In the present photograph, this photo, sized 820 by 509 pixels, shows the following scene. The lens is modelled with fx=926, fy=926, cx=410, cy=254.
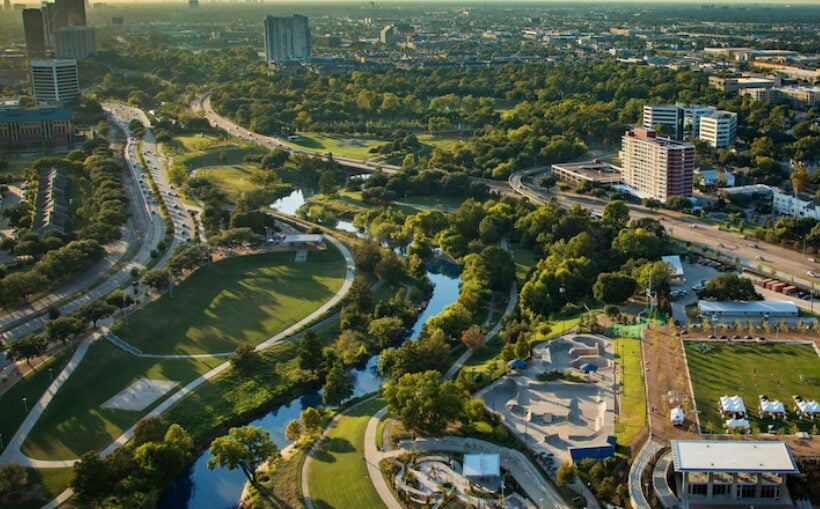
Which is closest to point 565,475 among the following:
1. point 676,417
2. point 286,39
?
point 676,417

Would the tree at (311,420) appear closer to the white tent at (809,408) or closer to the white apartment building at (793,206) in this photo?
the white tent at (809,408)

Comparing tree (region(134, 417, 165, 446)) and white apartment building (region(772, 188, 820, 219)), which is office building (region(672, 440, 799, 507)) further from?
white apartment building (region(772, 188, 820, 219))

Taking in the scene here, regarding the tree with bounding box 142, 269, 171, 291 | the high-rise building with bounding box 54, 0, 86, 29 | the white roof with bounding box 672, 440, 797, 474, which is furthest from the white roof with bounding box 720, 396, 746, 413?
the high-rise building with bounding box 54, 0, 86, 29

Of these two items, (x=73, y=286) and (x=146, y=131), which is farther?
(x=146, y=131)

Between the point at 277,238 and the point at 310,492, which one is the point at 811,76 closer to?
the point at 277,238

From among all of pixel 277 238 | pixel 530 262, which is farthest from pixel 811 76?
pixel 277 238

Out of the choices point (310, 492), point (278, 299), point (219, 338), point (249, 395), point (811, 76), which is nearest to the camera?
point (310, 492)

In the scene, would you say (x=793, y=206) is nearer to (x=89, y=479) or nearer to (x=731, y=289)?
(x=731, y=289)
